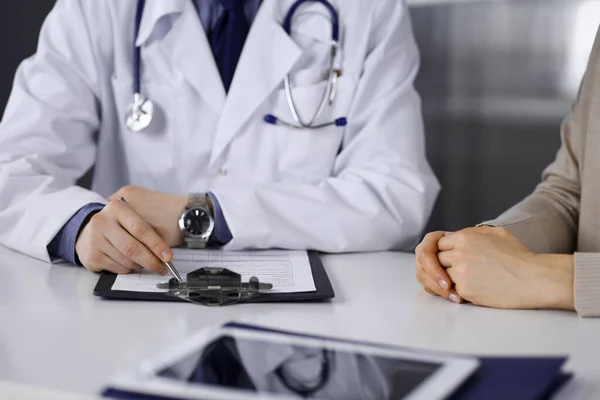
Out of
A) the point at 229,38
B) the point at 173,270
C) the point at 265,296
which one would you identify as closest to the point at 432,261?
the point at 265,296

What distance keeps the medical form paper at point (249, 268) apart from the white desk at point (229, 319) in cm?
5

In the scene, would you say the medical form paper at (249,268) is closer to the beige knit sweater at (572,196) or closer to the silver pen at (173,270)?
the silver pen at (173,270)

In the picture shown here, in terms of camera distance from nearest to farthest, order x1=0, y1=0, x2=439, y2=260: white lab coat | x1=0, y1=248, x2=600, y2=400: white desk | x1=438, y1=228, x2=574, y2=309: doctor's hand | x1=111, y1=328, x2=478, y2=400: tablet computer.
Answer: x1=111, y1=328, x2=478, y2=400: tablet computer < x1=0, y1=248, x2=600, y2=400: white desk < x1=438, y1=228, x2=574, y2=309: doctor's hand < x1=0, y1=0, x2=439, y2=260: white lab coat

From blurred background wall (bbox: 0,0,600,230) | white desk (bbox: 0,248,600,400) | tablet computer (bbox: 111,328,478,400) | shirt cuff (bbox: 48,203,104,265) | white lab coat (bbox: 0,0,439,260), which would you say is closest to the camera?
tablet computer (bbox: 111,328,478,400)

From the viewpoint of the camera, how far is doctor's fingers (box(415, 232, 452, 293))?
1087 millimetres

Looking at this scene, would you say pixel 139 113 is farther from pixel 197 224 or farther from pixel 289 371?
pixel 289 371

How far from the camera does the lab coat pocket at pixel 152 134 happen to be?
160cm

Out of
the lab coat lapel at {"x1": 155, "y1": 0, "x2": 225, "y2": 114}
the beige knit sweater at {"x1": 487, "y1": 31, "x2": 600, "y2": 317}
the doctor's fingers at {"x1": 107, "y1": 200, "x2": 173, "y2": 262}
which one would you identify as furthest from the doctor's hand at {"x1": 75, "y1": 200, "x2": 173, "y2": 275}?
the beige knit sweater at {"x1": 487, "y1": 31, "x2": 600, "y2": 317}

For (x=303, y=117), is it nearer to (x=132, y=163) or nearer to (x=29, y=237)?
(x=132, y=163)

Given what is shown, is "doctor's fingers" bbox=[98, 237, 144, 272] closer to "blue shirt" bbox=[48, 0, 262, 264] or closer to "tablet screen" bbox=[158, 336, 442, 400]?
"blue shirt" bbox=[48, 0, 262, 264]

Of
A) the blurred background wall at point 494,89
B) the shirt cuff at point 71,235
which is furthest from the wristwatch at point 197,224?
the blurred background wall at point 494,89

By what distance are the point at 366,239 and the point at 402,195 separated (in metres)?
0.13

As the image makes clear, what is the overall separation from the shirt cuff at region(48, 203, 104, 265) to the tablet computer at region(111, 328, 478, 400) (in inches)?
21.4

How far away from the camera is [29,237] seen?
52.3 inches
